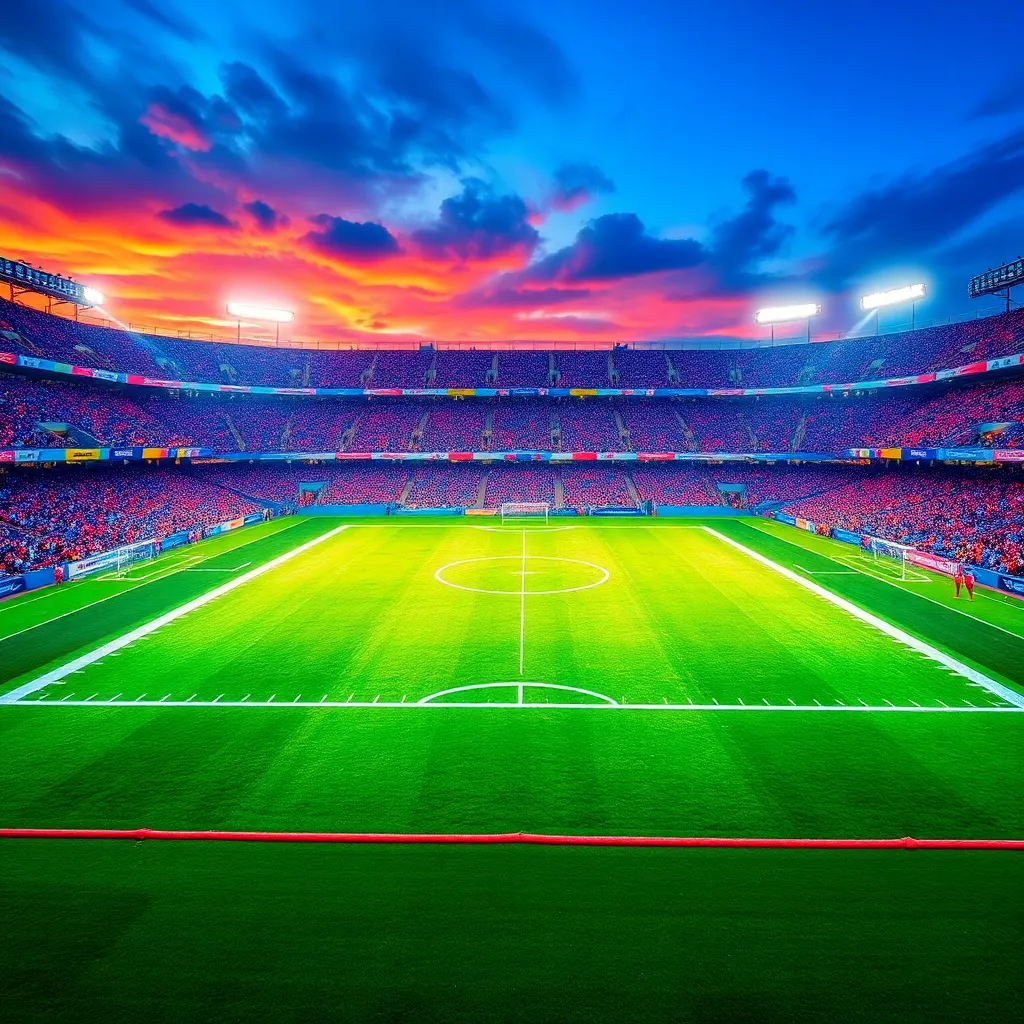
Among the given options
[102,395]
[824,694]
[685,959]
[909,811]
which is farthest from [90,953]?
[102,395]

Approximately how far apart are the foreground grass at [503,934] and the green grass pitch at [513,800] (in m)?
0.04

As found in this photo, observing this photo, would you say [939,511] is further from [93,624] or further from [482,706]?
[93,624]

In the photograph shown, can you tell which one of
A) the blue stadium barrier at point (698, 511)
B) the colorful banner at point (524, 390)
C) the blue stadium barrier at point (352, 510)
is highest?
the colorful banner at point (524, 390)

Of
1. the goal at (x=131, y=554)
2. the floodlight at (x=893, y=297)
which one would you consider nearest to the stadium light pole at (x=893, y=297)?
the floodlight at (x=893, y=297)

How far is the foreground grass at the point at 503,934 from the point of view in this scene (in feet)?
22.3

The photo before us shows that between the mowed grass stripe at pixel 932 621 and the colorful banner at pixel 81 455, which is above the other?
the colorful banner at pixel 81 455

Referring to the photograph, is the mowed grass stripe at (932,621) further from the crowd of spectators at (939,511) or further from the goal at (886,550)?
the crowd of spectators at (939,511)

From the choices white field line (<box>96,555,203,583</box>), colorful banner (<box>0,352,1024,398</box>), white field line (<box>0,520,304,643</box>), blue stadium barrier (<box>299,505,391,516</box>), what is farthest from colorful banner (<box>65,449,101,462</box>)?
blue stadium barrier (<box>299,505,391,516</box>)

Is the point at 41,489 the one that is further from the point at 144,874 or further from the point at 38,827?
the point at 144,874

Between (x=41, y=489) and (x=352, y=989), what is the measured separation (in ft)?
144

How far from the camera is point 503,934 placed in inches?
310

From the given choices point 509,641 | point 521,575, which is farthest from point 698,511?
point 509,641

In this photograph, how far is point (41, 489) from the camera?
39.7 metres

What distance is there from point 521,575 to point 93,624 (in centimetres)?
1817
